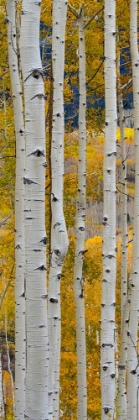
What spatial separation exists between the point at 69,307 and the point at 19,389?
22.0 feet

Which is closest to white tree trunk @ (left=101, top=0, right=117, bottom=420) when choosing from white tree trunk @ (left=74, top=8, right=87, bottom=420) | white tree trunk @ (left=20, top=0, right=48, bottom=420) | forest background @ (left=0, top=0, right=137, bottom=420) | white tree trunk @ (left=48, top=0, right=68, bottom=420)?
white tree trunk @ (left=48, top=0, right=68, bottom=420)

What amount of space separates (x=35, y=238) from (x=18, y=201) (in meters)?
2.94

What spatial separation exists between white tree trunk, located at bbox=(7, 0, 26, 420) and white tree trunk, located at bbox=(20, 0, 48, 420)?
2.77 meters

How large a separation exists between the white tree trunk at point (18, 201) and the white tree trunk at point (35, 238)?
9.09 ft

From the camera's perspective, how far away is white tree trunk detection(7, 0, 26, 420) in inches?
223

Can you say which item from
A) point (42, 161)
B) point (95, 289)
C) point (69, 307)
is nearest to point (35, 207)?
point (42, 161)

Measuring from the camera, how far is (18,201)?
5.74 m

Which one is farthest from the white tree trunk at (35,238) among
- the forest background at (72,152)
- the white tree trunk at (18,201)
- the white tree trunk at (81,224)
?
the white tree trunk at (81,224)

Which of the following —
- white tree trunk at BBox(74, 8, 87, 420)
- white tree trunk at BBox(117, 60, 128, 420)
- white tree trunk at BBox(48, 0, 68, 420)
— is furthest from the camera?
white tree trunk at BBox(117, 60, 128, 420)

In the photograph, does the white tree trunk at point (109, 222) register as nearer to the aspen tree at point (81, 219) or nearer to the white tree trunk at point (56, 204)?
the white tree trunk at point (56, 204)

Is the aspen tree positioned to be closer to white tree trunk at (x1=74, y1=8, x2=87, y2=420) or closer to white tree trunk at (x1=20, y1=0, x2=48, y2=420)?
white tree trunk at (x1=74, y1=8, x2=87, y2=420)

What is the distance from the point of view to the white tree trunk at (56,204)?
4.00m

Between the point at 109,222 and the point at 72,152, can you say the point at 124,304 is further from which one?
the point at 109,222

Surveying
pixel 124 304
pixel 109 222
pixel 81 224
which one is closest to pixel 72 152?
pixel 124 304
